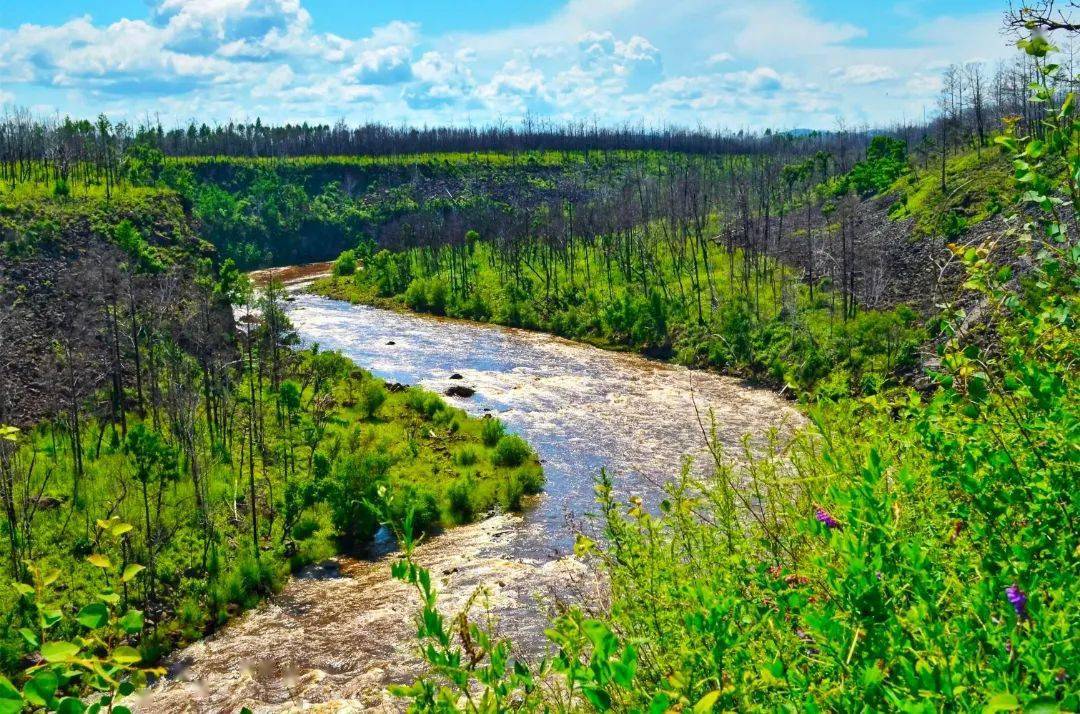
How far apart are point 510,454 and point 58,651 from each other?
22.7 meters

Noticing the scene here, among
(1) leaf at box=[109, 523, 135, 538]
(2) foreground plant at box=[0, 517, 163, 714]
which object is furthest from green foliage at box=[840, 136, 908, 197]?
(2) foreground plant at box=[0, 517, 163, 714]

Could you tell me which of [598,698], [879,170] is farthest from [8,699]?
[879,170]

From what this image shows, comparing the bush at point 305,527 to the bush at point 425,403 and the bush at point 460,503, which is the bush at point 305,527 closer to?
the bush at point 460,503

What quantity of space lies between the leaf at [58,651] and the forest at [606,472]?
0.05 ft

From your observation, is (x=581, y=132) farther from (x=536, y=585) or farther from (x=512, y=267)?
(x=536, y=585)

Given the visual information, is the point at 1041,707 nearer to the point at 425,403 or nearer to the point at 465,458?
the point at 465,458

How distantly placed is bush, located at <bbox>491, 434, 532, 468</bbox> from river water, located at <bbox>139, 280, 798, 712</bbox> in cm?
78

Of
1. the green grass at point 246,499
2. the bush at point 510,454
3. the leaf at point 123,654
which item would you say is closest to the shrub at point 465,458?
the green grass at point 246,499

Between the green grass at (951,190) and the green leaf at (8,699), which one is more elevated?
the green grass at (951,190)

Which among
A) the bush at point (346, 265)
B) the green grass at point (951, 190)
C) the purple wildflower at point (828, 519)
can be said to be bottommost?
the bush at point (346, 265)

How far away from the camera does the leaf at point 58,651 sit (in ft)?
6.21

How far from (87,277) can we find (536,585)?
63.4 feet

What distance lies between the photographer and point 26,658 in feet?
46.6

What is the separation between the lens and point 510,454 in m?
24.5
